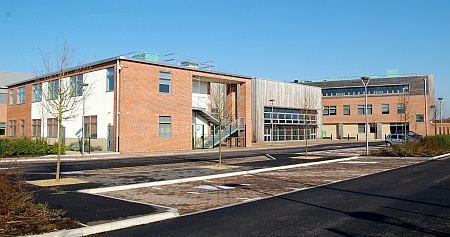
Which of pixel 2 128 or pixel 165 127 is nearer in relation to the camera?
pixel 165 127

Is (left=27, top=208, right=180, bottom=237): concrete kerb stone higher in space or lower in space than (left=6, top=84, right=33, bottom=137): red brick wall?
lower

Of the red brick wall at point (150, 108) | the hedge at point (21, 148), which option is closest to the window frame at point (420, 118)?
the red brick wall at point (150, 108)

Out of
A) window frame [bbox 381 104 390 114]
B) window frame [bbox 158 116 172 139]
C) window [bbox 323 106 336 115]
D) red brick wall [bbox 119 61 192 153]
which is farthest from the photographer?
window [bbox 323 106 336 115]

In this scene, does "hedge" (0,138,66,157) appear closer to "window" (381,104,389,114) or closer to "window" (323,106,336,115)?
"window" (323,106,336,115)

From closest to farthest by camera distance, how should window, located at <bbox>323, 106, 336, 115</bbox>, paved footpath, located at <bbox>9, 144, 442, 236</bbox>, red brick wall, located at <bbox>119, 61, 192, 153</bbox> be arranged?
paved footpath, located at <bbox>9, 144, 442, 236</bbox> < red brick wall, located at <bbox>119, 61, 192, 153</bbox> < window, located at <bbox>323, 106, 336, 115</bbox>

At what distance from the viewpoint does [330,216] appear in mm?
8852

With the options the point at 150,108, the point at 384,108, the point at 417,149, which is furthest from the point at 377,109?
the point at 150,108

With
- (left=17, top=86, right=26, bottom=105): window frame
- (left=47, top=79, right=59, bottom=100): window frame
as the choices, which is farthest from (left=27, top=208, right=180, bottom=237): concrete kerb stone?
(left=17, top=86, right=26, bottom=105): window frame

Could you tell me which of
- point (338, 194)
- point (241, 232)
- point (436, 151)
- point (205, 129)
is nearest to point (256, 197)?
point (338, 194)

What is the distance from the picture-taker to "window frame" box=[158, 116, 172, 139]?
36656 millimetres

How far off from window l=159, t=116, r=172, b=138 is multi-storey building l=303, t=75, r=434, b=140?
140 ft

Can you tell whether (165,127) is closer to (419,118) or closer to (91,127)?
(91,127)

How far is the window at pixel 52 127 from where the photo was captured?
137 ft

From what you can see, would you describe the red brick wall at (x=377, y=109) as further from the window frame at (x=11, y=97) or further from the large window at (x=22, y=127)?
the window frame at (x=11, y=97)
